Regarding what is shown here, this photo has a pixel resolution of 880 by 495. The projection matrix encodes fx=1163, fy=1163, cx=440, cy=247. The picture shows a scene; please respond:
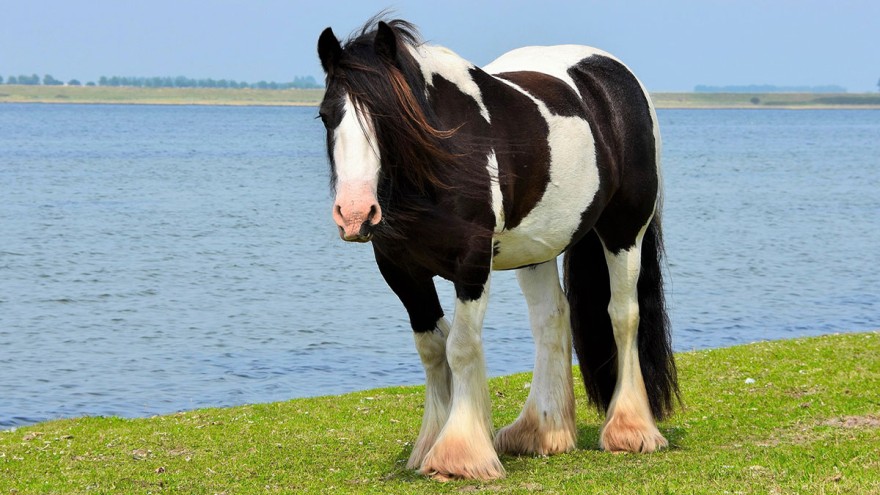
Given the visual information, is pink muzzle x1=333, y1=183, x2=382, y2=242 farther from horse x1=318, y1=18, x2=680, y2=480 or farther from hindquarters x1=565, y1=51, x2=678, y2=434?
hindquarters x1=565, y1=51, x2=678, y2=434

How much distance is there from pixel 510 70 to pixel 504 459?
2719mm

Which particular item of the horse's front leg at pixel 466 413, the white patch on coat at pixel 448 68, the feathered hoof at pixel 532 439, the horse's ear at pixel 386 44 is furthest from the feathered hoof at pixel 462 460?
the horse's ear at pixel 386 44

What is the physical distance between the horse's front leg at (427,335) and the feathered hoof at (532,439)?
81cm

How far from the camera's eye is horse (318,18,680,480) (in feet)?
20.9

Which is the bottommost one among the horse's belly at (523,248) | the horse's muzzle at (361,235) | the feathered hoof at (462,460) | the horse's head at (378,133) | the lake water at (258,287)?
the lake water at (258,287)

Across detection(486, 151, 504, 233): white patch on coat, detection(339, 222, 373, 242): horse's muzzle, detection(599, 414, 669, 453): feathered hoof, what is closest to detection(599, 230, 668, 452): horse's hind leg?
detection(599, 414, 669, 453): feathered hoof

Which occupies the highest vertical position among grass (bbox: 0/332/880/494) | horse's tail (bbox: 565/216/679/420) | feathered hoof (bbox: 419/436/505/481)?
horse's tail (bbox: 565/216/679/420)

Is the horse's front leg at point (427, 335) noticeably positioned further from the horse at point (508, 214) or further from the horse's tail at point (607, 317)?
the horse's tail at point (607, 317)

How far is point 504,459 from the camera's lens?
795cm

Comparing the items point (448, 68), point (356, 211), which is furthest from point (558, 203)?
point (356, 211)

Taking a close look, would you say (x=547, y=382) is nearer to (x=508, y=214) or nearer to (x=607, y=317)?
(x=607, y=317)

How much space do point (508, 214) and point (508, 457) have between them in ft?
6.32

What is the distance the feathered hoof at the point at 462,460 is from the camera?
701cm

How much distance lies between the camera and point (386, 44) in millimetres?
6426
